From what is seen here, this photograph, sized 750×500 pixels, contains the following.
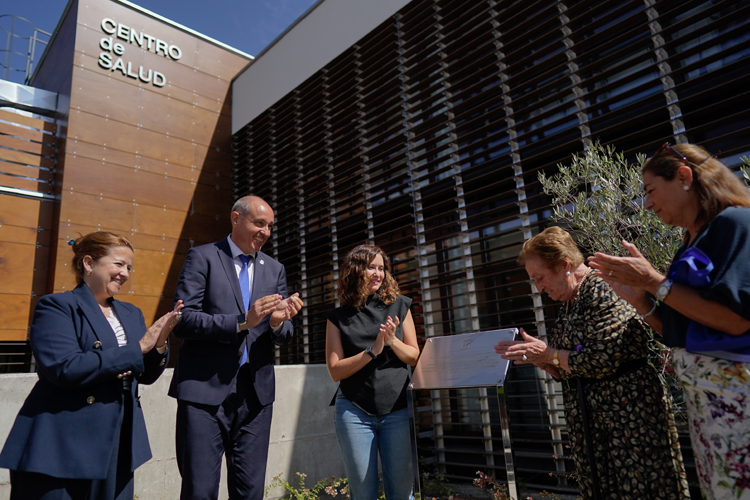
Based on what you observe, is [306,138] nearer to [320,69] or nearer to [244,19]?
[320,69]

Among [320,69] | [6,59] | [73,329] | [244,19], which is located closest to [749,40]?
[73,329]

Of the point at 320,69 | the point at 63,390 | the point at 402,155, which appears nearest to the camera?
the point at 63,390

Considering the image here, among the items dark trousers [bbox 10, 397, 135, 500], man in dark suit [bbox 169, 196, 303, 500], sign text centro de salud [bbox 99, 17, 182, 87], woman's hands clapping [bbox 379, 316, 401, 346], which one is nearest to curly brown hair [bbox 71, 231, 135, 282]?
man in dark suit [bbox 169, 196, 303, 500]

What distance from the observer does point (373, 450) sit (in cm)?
250

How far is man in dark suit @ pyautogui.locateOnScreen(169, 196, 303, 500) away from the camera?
2438 mm

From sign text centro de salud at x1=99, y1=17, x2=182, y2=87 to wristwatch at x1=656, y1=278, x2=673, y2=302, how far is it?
864 centimetres

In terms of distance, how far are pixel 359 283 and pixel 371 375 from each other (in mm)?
505

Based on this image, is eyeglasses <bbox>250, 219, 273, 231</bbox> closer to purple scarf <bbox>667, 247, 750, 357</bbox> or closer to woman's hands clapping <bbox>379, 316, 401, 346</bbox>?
woman's hands clapping <bbox>379, 316, 401, 346</bbox>

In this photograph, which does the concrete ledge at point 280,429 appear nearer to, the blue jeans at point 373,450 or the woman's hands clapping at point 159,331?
the woman's hands clapping at point 159,331

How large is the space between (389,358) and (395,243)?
11.0 feet

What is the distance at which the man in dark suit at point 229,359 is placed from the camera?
8.00 feet

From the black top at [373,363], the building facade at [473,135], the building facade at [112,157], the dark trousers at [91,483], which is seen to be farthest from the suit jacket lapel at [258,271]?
the building facade at [112,157]

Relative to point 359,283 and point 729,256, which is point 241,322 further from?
point 729,256

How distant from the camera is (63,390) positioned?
2.07m
